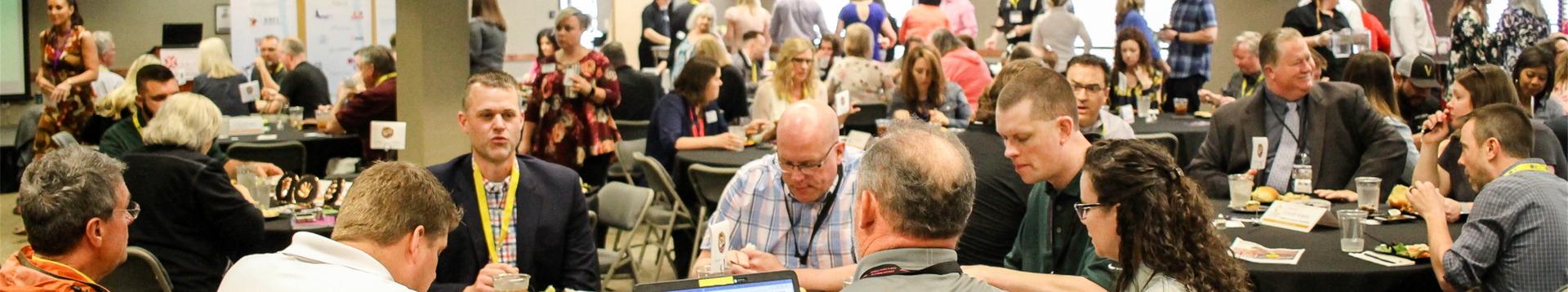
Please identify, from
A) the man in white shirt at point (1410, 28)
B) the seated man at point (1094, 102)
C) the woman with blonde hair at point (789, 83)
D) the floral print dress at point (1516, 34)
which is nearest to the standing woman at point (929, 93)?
the woman with blonde hair at point (789, 83)

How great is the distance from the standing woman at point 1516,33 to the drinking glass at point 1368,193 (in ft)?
16.3

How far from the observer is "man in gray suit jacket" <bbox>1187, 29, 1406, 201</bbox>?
4.34m

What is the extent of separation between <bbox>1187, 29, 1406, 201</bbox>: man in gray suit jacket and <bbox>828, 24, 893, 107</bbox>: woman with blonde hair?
3.47 m

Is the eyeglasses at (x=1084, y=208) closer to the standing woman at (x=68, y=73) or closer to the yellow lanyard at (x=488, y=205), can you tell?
the yellow lanyard at (x=488, y=205)

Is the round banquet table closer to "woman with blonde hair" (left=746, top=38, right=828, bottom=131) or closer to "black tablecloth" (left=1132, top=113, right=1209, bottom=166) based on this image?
"black tablecloth" (left=1132, top=113, right=1209, bottom=166)

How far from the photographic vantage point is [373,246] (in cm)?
220

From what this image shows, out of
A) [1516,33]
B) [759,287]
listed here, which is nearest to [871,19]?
[1516,33]

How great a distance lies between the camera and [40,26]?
417 inches

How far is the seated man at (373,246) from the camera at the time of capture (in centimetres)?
204

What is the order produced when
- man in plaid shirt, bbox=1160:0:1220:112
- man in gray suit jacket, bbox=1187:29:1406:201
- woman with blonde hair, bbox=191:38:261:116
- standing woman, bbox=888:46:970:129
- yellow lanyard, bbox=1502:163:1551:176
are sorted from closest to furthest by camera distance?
yellow lanyard, bbox=1502:163:1551:176, man in gray suit jacket, bbox=1187:29:1406:201, standing woman, bbox=888:46:970:129, woman with blonde hair, bbox=191:38:261:116, man in plaid shirt, bbox=1160:0:1220:112

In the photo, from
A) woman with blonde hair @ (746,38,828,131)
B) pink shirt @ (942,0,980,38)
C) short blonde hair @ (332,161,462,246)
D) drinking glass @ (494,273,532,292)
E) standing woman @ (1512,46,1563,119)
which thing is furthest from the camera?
pink shirt @ (942,0,980,38)

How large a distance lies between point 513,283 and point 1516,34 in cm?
776

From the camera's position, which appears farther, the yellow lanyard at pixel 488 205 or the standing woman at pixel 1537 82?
the standing woman at pixel 1537 82

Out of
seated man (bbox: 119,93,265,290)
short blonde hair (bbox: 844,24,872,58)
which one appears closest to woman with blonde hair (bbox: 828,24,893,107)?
short blonde hair (bbox: 844,24,872,58)
